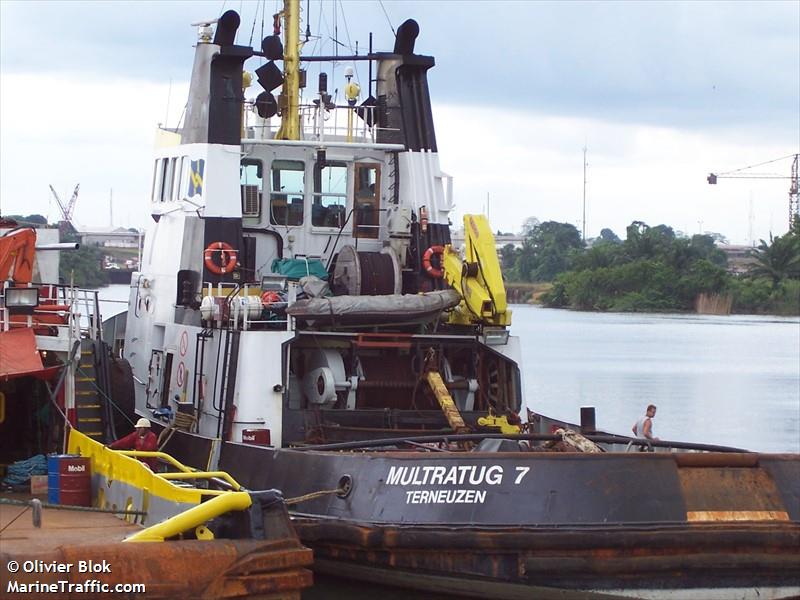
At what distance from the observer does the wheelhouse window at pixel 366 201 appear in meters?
16.9

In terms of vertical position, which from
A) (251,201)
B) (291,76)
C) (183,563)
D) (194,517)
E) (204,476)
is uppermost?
(291,76)

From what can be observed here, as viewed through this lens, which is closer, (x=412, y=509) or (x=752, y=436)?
(x=412, y=509)

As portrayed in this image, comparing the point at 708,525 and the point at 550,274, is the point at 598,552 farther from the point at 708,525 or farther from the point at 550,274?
→ the point at 550,274

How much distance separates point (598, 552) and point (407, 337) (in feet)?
14.1

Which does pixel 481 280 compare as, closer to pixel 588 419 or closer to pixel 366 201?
pixel 588 419

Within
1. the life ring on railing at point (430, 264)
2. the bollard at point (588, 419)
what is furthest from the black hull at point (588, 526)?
the life ring on railing at point (430, 264)

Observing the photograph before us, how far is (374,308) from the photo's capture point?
14.5 m

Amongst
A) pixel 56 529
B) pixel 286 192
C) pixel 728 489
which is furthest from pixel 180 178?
pixel 728 489

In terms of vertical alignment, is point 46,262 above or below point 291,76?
below

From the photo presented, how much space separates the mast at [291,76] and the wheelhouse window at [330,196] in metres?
0.60

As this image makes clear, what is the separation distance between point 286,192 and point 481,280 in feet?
9.90

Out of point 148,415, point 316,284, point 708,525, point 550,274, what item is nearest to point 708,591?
point 708,525

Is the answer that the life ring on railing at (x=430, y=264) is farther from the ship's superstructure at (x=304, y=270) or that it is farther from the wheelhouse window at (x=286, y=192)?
the wheelhouse window at (x=286, y=192)

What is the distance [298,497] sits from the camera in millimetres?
12328
